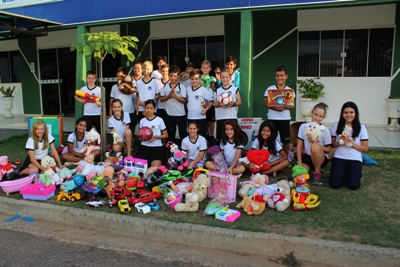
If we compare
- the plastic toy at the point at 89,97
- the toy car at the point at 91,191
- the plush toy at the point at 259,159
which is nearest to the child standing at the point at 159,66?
the plastic toy at the point at 89,97

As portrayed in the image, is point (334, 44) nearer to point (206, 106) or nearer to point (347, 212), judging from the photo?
point (206, 106)

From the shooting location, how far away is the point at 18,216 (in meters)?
4.64

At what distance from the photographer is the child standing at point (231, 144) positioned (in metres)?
5.55

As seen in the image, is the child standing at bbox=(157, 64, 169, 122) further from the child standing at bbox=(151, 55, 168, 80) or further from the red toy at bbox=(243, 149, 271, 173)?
the red toy at bbox=(243, 149, 271, 173)

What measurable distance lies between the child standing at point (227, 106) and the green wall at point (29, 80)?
9.47m

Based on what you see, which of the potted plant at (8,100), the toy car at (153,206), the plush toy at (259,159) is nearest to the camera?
the toy car at (153,206)

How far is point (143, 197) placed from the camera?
459 centimetres

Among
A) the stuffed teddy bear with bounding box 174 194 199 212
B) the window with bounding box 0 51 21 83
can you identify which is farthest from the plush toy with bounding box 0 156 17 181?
the window with bounding box 0 51 21 83

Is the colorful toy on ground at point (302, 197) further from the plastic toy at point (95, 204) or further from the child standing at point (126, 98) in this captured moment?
the child standing at point (126, 98)

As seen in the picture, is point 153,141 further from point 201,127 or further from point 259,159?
point 259,159

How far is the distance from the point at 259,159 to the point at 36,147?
3.61m

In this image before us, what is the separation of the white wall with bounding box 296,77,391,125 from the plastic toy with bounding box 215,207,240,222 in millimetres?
6521

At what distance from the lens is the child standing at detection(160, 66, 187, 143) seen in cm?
651

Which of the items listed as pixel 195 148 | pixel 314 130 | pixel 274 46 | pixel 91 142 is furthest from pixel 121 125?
pixel 274 46
